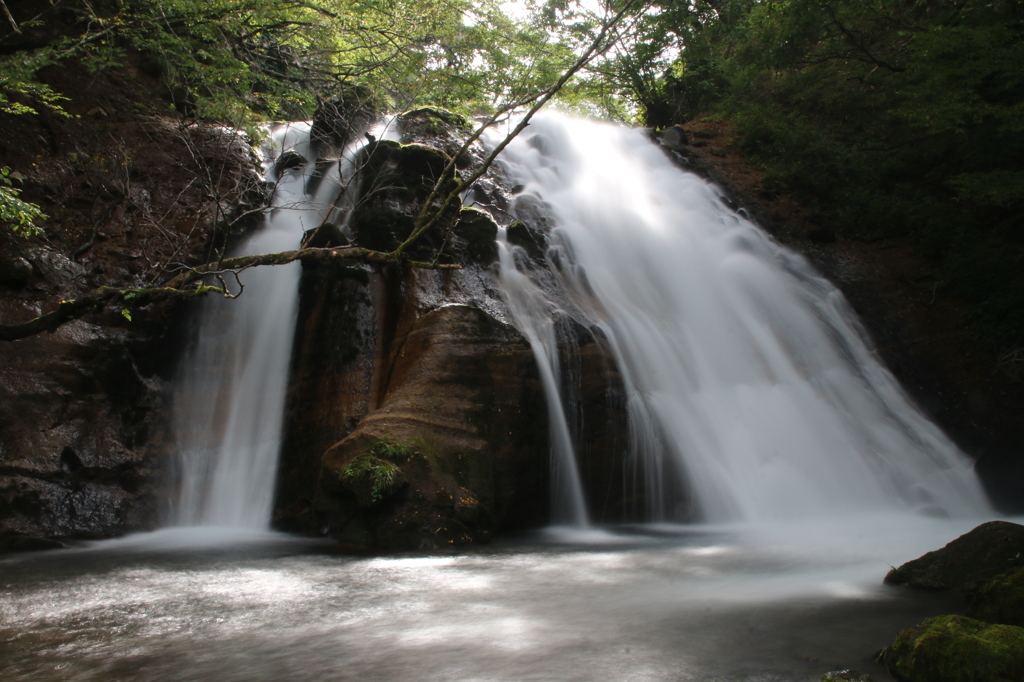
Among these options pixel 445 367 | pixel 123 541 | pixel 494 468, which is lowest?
pixel 123 541

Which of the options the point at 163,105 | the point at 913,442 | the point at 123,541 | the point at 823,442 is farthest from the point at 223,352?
the point at 913,442

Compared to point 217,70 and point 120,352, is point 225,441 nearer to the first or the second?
point 120,352

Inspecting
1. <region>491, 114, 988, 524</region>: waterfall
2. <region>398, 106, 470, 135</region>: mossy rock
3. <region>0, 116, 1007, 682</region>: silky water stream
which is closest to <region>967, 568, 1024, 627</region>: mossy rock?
<region>0, 116, 1007, 682</region>: silky water stream

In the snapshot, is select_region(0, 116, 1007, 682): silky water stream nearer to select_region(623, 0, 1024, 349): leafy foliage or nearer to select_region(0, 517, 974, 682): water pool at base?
select_region(0, 517, 974, 682): water pool at base

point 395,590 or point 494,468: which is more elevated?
point 494,468

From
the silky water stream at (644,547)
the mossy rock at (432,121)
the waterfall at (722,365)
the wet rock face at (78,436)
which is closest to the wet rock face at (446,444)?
the silky water stream at (644,547)

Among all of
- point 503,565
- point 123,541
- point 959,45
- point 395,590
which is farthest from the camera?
point 959,45

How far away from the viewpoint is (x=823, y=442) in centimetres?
912

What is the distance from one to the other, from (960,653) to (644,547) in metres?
3.75

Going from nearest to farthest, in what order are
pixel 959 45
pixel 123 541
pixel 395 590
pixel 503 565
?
pixel 395 590 → pixel 503 565 → pixel 123 541 → pixel 959 45

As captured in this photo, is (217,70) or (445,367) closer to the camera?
(445,367)

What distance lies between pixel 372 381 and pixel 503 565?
330 cm

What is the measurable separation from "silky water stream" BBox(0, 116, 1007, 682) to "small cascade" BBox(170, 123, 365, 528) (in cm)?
7

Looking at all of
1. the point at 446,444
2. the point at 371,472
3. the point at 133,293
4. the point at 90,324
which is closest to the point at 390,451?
the point at 371,472
